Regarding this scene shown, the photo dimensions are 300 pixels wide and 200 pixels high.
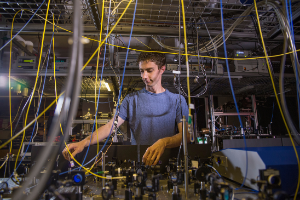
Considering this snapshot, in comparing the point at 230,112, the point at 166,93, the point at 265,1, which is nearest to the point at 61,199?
the point at 166,93

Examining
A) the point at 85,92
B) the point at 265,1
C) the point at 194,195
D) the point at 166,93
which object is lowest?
the point at 194,195

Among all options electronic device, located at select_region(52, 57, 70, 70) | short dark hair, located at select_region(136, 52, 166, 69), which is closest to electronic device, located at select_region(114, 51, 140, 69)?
short dark hair, located at select_region(136, 52, 166, 69)

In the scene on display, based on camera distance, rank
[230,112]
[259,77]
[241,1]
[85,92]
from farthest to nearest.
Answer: [230,112] < [85,92] < [259,77] < [241,1]

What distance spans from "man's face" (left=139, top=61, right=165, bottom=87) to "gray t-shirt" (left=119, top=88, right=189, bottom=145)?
0.43 feet

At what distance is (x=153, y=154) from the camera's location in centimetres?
127

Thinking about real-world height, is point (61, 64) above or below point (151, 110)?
above

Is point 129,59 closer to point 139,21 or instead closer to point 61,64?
point 139,21

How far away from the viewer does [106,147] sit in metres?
1.31

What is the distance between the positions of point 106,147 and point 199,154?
70 centimetres

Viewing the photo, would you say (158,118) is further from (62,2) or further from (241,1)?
(62,2)

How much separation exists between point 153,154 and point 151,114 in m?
0.64

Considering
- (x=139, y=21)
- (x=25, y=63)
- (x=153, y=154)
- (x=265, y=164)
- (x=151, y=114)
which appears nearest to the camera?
(x=265, y=164)

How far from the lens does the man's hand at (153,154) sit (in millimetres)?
1254

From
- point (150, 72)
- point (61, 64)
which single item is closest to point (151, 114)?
point (150, 72)
